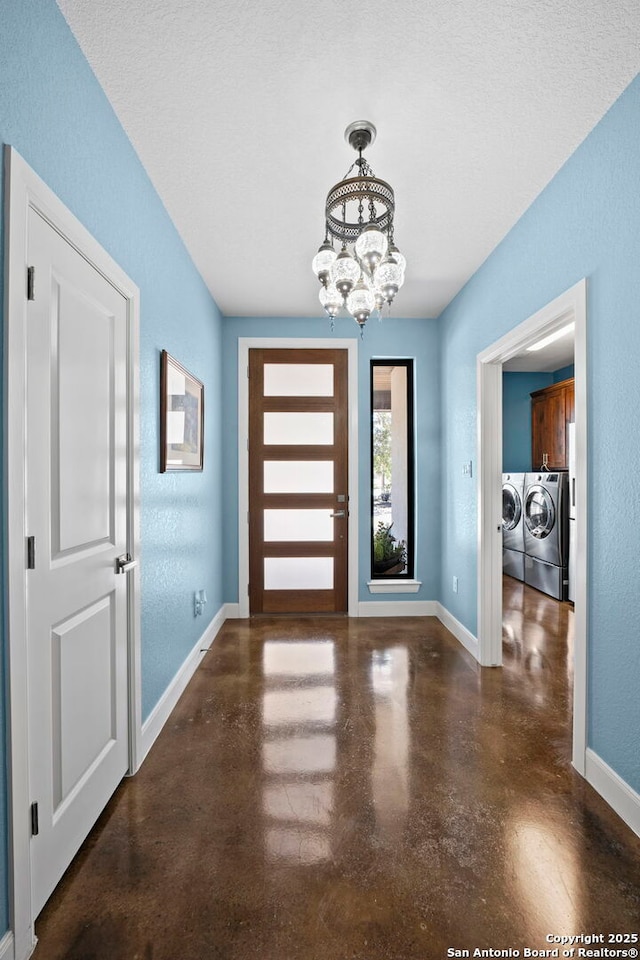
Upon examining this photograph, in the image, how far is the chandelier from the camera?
1.73 meters

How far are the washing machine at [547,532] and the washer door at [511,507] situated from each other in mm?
135

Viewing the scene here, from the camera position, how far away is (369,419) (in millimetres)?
4094

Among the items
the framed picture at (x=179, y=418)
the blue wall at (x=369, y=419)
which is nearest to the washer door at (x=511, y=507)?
the blue wall at (x=369, y=419)

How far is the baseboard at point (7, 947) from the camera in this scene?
1.11 meters

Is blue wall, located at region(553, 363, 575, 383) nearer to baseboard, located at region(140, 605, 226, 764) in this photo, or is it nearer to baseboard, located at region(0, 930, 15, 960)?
baseboard, located at region(140, 605, 226, 764)

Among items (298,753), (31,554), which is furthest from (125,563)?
(298,753)

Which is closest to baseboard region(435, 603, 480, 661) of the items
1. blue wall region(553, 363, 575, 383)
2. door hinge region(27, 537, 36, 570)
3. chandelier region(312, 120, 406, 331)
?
chandelier region(312, 120, 406, 331)

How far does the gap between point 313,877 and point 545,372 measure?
603 cm

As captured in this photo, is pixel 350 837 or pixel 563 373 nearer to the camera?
pixel 350 837

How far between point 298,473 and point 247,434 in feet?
1.86

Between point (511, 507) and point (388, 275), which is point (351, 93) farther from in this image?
point (511, 507)

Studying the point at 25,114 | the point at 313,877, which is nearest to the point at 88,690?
the point at 313,877

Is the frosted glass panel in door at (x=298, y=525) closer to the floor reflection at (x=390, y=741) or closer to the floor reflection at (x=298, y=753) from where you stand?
the floor reflection at (x=298, y=753)

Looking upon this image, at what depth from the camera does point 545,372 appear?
5.95m
